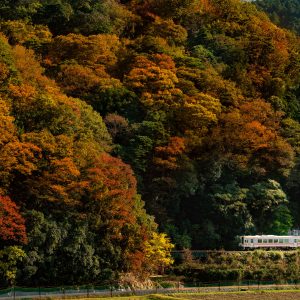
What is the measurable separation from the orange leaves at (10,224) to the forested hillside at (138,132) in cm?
8

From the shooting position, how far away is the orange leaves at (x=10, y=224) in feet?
149

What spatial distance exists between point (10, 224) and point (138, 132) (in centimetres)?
1824

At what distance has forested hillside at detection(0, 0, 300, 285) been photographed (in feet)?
160

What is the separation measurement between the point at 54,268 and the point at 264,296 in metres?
12.9

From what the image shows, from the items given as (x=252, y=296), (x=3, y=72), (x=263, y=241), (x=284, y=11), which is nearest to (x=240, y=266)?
(x=263, y=241)

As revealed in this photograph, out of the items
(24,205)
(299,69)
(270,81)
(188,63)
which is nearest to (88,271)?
(24,205)

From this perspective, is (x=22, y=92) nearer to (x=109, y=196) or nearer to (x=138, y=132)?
(x=109, y=196)

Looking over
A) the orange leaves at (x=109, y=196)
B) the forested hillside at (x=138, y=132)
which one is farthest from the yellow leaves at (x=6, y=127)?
the orange leaves at (x=109, y=196)

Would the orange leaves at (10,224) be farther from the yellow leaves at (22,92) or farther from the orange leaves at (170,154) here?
A: the orange leaves at (170,154)

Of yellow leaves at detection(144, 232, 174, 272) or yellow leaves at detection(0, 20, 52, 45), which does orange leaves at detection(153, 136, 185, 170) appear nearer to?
yellow leaves at detection(144, 232, 174, 272)

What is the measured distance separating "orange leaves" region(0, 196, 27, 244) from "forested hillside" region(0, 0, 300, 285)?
83 millimetres

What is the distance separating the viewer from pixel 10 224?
150ft

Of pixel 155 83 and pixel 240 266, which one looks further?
pixel 155 83

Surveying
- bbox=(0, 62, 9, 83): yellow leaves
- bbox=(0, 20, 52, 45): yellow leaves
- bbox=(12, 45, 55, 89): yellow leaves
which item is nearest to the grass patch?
bbox=(0, 62, 9, 83): yellow leaves
